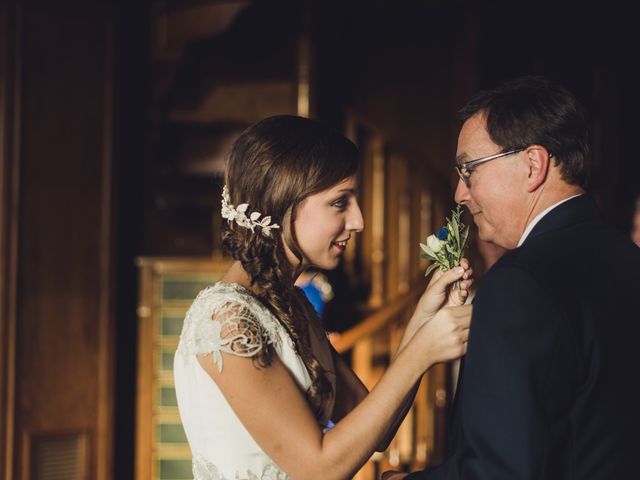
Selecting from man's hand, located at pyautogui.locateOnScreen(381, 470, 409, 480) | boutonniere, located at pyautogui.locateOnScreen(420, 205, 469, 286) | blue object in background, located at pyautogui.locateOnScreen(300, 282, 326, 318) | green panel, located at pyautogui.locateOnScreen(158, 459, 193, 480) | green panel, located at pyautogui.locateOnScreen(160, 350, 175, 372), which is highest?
boutonniere, located at pyautogui.locateOnScreen(420, 205, 469, 286)

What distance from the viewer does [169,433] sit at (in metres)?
4.93

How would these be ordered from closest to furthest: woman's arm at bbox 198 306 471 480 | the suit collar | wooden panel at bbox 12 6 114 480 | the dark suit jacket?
the dark suit jacket < the suit collar < woman's arm at bbox 198 306 471 480 < wooden panel at bbox 12 6 114 480

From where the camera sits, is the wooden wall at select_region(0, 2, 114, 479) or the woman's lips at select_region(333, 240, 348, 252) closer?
the woman's lips at select_region(333, 240, 348, 252)

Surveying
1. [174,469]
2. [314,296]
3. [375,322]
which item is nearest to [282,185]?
[314,296]

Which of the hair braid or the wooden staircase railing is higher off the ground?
the hair braid

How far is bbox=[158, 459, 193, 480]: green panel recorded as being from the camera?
4914 mm

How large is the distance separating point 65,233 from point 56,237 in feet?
0.20

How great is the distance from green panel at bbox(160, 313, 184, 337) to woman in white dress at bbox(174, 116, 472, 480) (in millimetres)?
2866

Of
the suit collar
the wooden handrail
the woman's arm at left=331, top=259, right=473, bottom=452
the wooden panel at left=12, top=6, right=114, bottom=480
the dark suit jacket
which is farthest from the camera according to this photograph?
the wooden panel at left=12, top=6, right=114, bottom=480

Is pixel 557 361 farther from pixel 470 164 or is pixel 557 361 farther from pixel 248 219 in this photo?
pixel 248 219

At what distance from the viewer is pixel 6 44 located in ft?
16.4

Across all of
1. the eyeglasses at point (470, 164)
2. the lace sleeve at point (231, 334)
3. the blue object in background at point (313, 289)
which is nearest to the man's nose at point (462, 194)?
the eyeglasses at point (470, 164)

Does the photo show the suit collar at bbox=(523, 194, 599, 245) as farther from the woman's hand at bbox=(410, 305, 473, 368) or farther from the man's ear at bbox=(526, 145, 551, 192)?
the woman's hand at bbox=(410, 305, 473, 368)

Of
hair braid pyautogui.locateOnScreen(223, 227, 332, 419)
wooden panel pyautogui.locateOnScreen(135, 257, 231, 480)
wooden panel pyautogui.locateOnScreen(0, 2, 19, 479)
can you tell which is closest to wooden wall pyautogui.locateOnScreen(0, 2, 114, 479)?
wooden panel pyautogui.locateOnScreen(0, 2, 19, 479)
